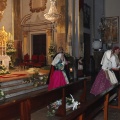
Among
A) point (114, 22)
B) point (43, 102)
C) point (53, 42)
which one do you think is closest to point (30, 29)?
point (53, 42)

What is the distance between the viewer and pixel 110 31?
17.6 m

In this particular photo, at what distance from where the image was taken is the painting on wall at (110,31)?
17.4 m

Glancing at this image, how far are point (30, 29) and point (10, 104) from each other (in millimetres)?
13082

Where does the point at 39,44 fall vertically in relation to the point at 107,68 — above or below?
above

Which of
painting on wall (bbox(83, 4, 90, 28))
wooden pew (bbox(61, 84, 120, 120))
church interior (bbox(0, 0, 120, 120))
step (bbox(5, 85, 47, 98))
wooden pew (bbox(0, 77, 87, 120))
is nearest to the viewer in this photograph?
wooden pew (bbox(61, 84, 120, 120))

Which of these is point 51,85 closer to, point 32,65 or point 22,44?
point 32,65

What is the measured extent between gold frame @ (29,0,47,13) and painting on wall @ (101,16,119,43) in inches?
225

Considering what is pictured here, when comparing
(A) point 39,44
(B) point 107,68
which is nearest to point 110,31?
(A) point 39,44

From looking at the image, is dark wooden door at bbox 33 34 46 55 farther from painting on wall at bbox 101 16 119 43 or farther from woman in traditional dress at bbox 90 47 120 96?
woman in traditional dress at bbox 90 47 120 96

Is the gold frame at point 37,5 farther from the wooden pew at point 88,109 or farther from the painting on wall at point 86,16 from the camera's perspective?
the wooden pew at point 88,109

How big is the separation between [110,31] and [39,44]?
6119 millimetres

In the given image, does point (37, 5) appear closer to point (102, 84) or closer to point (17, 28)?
point (17, 28)

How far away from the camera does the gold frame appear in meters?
14.9

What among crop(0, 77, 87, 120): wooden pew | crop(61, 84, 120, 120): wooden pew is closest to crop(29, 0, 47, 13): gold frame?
crop(0, 77, 87, 120): wooden pew
